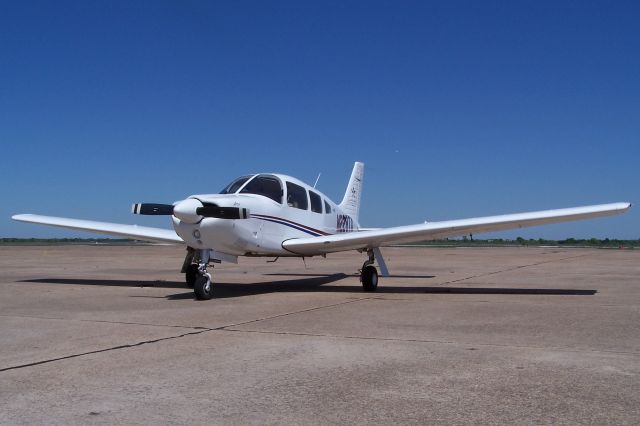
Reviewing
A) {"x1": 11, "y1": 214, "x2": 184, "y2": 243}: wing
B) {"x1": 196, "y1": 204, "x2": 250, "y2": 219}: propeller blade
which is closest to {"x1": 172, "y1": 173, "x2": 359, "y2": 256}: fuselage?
{"x1": 196, "y1": 204, "x2": 250, "y2": 219}: propeller blade

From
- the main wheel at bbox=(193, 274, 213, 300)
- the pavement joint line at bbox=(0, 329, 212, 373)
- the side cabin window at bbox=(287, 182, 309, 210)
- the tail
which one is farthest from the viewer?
the tail

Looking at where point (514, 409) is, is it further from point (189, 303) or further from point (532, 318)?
point (189, 303)

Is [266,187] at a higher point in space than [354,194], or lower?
lower

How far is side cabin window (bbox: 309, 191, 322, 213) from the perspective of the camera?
584 inches

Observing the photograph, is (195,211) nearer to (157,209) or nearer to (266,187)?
(157,209)

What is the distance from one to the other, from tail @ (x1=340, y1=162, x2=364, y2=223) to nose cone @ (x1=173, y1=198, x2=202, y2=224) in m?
7.68

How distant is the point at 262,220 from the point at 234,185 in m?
0.94

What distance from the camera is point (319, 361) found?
5.66m

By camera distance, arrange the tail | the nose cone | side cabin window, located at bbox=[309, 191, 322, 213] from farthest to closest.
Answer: the tail, side cabin window, located at bbox=[309, 191, 322, 213], the nose cone

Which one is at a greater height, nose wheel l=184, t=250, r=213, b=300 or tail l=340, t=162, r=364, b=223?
tail l=340, t=162, r=364, b=223

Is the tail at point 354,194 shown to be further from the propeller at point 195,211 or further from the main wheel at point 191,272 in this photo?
the propeller at point 195,211

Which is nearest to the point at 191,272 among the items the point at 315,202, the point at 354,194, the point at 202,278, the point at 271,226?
the point at 271,226

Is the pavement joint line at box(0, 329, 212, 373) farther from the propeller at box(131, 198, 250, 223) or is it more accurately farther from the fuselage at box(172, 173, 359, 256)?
the fuselage at box(172, 173, 359, 256)

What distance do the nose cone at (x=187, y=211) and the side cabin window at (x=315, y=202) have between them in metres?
4.12
